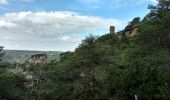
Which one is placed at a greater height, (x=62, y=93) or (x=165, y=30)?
(x=165, y=30)

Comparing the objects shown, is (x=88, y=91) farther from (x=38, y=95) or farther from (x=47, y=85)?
(x=38, y=95)

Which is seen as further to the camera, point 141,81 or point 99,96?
point 99,96

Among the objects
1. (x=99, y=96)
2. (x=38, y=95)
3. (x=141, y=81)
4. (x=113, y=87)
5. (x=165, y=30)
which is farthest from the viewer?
(x=38, y=95)

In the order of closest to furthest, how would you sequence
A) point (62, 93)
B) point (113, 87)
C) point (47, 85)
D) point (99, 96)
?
point (113, 87) < point (99, 96) < point (62, 93) < point (47, 85)

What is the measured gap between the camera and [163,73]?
45625 millimetres

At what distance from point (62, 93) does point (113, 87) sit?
34.7m

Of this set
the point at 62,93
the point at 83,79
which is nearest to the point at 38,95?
the point at 62,93

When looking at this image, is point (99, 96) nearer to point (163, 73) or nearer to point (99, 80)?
point (99, 80)

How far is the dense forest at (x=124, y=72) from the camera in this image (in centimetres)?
4606

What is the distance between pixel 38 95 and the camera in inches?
4178

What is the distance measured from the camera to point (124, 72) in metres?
49.4

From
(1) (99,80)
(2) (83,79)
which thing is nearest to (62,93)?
(2) (83,79)

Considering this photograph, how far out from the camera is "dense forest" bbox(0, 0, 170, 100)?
151 ft

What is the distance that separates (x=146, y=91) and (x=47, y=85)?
55.7m
